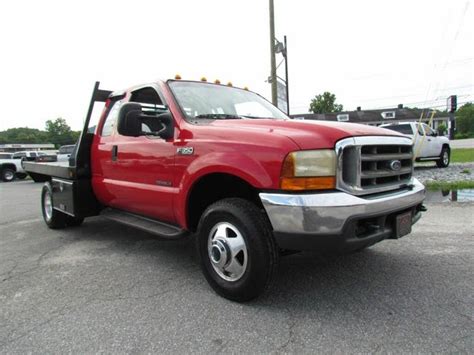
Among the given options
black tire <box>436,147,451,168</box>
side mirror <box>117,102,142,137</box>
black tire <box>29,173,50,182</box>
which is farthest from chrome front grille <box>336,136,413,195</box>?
black tire <box>436,147,451,168</box>

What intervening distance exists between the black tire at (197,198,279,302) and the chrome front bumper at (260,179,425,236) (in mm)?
166

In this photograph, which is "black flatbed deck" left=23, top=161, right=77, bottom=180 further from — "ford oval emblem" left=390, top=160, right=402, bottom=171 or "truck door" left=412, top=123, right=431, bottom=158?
"truck door" left=412, top=123, right=431, bottom=158

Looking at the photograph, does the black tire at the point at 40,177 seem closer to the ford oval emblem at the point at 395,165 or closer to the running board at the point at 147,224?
the running board at the point at 147,224

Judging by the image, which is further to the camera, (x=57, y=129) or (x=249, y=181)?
(x=57, y=129)

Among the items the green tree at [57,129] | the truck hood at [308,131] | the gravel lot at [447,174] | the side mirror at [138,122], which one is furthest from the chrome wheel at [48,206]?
the green tree at [57,129]

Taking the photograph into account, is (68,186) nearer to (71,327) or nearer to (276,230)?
(71,327)

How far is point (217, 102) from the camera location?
417 cm

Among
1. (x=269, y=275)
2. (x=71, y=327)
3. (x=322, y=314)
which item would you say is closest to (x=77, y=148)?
(x=71, y=327)

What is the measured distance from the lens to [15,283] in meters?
3.77

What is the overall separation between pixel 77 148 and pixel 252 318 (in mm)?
3502

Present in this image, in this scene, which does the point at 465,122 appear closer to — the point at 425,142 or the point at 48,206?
the point at 425,142

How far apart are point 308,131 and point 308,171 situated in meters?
0.36

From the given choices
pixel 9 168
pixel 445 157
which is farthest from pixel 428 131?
pixel 9 168

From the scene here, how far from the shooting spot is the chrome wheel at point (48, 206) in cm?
610
